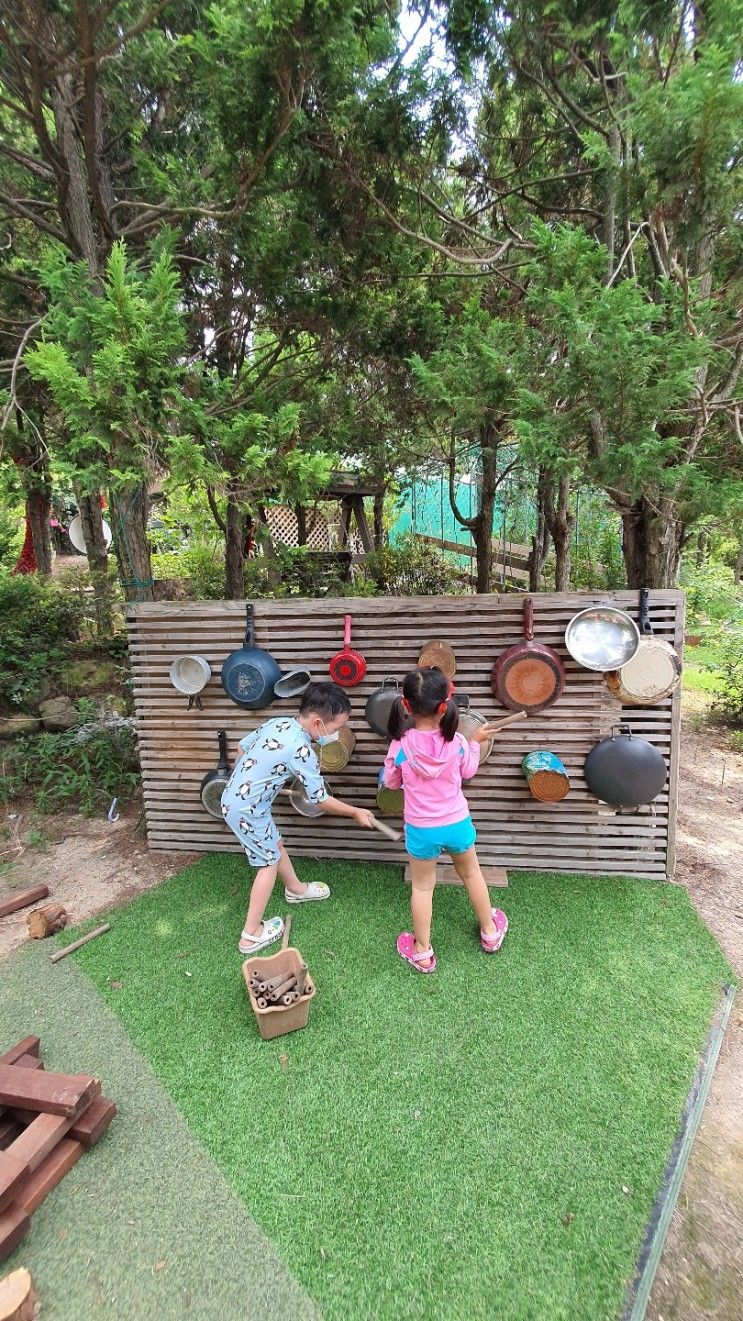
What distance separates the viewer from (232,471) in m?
3.08

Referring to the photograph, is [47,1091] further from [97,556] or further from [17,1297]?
[97,556]

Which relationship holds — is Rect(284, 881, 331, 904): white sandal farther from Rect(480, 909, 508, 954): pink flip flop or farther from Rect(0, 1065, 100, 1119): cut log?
Rect(0, 1065, 100, 1119): cut log

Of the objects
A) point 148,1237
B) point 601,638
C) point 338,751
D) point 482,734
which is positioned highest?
point 601,638

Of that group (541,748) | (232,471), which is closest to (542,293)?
(232,471)

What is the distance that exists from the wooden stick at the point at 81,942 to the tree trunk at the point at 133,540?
2.28 m

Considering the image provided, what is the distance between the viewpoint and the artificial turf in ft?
5.13

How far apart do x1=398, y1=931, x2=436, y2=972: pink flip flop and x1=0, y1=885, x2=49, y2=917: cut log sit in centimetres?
225

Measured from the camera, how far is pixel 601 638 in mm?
2975

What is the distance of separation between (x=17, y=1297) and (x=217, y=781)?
220cm

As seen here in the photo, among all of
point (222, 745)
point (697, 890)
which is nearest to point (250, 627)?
point (222, 745)

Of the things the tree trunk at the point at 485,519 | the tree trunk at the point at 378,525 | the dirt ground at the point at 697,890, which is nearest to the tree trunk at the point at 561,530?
the tree trunk at the point at 485,519

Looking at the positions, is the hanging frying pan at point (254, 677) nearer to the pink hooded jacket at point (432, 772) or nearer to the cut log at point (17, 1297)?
the pink hooded jacket at point (432, 772)

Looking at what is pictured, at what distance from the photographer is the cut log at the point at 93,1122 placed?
1867 millimetres

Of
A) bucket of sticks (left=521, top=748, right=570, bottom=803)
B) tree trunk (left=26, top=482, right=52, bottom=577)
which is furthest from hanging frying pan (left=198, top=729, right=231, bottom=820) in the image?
tree trunk (left=26, top=482, right=52, bottom=577)
